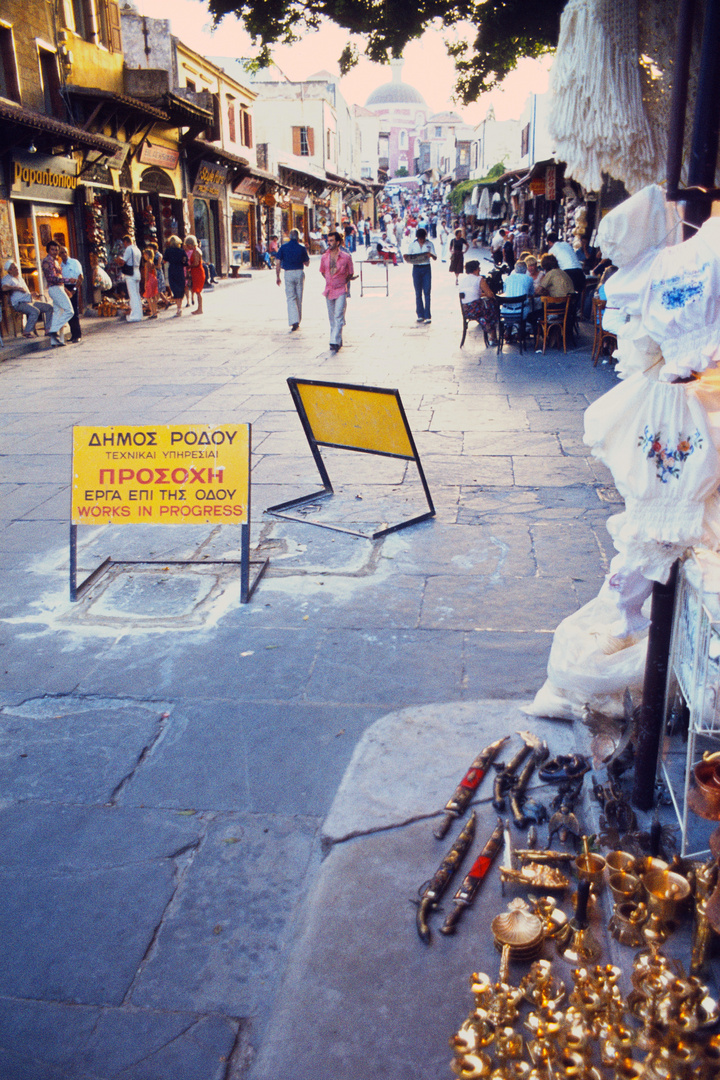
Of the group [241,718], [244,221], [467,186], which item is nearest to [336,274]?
[241,718]

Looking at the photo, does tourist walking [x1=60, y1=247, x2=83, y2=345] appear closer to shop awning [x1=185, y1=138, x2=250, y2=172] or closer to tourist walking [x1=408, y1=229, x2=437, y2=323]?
tourist walking [x1=408, y1=229, x2=437, y2=323]

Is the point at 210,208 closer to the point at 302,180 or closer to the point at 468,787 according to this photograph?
the point at 302,180

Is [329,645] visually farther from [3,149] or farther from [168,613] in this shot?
[3,149]

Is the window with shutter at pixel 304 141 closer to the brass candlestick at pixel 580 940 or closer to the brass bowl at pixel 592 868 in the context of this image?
the brass bowl at pixel 592 868

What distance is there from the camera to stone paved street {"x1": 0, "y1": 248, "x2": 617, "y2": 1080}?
219 cm

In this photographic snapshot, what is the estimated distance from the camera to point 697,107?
7.29 ft

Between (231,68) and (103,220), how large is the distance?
88.7ft

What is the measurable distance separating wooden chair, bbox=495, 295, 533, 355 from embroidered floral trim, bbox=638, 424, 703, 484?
10.7 metres

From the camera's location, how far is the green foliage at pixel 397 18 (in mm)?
5863

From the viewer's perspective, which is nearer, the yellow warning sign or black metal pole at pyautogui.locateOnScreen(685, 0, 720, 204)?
black metal pole at pyautogui.locateOnScreen(685, 0, 720, 204)

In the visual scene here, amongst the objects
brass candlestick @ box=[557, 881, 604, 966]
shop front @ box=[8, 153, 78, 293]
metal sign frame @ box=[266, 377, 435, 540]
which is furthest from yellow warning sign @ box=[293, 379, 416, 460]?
shop front @ box=[8, 153, 78, 293]

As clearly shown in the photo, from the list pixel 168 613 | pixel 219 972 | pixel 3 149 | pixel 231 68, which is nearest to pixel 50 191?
pixel 3 149

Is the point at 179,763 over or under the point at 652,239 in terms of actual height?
under

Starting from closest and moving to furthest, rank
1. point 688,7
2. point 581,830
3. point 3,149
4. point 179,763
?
point 688,7 → point 581,830 → point 179,763 → point 3,149
